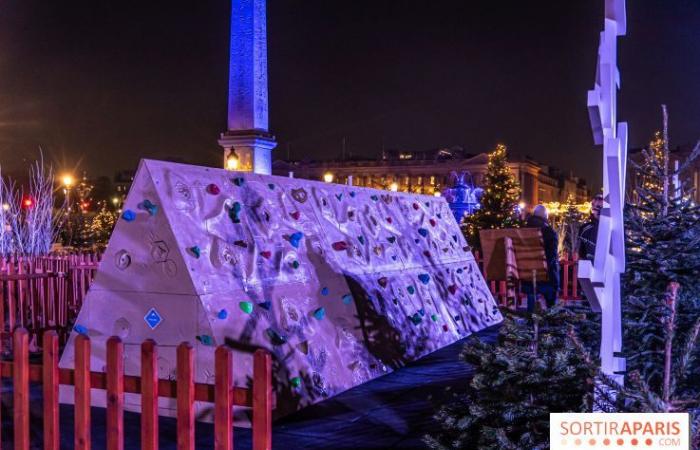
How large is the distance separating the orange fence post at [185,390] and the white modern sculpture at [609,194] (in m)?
2.13

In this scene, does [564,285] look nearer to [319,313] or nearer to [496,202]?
[319,313]

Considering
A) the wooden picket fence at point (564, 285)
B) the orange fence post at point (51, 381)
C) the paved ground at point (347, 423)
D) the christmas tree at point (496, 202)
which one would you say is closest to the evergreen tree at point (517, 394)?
the paved ground at point (347, 423)

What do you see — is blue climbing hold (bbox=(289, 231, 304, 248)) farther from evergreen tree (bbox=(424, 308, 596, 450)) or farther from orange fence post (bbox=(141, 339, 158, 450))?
orange fence post (bbox=(141, 339, 158, 450))

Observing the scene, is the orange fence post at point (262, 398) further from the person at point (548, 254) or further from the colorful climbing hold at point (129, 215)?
the person at point (548, 254)

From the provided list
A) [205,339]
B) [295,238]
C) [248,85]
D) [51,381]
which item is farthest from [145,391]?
[248,85]

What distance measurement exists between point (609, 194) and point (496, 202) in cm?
2490

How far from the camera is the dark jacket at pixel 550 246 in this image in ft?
38.0

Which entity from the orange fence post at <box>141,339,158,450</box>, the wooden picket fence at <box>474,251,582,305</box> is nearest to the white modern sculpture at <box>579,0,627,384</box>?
the orange fence post at <box>141,339,158,450</box>

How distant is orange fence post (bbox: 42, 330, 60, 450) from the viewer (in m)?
4.61

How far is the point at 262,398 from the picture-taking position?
3934 millimetres

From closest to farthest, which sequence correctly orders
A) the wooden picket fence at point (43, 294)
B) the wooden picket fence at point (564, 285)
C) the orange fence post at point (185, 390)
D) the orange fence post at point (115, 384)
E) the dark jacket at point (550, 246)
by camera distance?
the orange fence post at point (185, 390)
the orange fence post at point (115, 384)
the wooden picket fence at point (43, 294)
the dark jacket at point (550, 246)
the wooden picket fence at point (564, 285)

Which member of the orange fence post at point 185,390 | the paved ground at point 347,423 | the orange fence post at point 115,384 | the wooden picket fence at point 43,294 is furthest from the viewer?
the wooden picket fence at point 43,294

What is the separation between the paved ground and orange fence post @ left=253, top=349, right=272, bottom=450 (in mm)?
1633

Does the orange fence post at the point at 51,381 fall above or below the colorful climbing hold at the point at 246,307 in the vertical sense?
below
